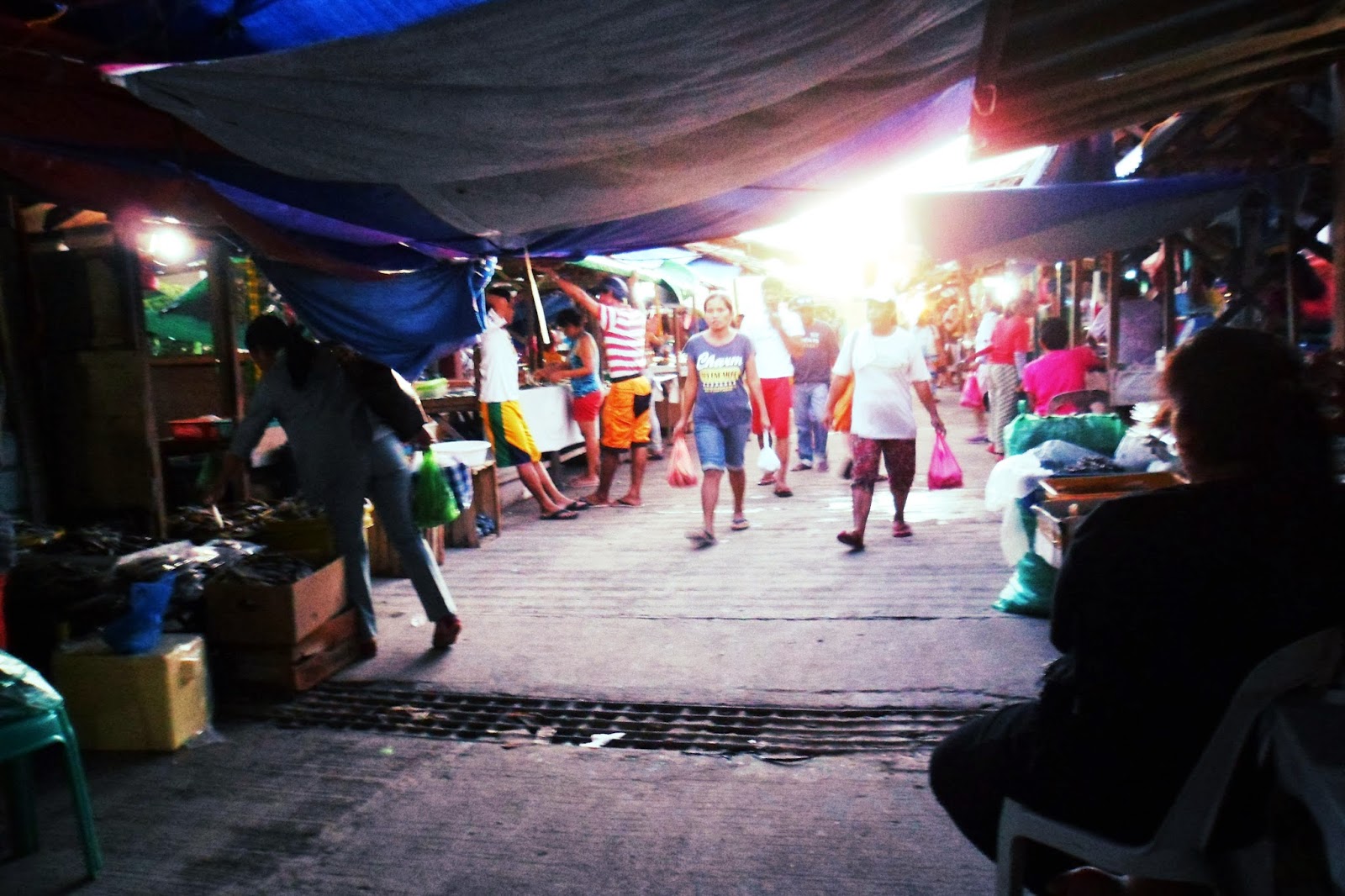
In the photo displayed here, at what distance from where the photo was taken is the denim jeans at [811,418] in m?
10.9

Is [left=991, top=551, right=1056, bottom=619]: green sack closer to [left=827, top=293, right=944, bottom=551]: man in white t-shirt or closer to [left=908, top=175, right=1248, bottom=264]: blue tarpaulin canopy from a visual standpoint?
[left=827, top=293, right=944, bottom=551]: man in white t-shirt

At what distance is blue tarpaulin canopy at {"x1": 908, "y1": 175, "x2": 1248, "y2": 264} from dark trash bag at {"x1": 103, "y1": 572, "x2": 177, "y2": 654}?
16.2 ft

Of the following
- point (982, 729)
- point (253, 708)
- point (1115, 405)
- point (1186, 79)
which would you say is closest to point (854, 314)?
point (1115, 405)

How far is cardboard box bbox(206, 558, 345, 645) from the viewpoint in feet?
15.7

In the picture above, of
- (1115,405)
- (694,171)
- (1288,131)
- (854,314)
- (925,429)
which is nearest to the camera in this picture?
(694,171)

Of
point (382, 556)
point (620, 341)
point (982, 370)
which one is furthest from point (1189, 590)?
point (982, 370)

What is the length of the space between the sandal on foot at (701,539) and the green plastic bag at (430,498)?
2.35 meters

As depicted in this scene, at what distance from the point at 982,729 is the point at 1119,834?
404 millimetres

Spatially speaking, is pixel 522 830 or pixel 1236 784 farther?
pixel 522 830

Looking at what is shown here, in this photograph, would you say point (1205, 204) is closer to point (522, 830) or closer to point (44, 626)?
point (522, 830)

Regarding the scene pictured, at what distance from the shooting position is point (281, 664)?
4871 millimetres

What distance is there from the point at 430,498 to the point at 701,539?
8.26 ft

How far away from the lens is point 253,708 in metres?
4.80

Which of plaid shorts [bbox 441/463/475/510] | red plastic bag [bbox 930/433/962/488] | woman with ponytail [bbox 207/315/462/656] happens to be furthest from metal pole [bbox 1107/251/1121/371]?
woman with ponytail [bbox 207/315/462/656]
